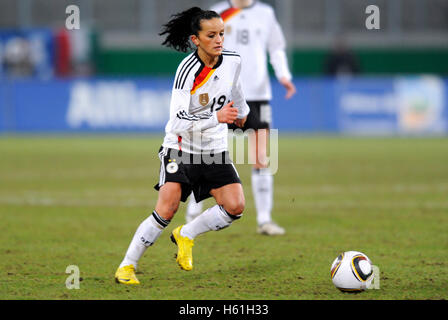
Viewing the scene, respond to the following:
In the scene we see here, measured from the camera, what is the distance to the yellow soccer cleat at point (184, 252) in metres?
5.59

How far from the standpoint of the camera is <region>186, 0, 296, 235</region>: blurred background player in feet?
26.4

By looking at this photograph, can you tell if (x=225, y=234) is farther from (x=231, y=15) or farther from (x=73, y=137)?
(x=73, y=137)

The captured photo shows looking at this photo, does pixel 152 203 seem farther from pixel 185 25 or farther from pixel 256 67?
pixel 185 25

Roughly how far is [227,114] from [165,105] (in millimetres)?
→ 14692

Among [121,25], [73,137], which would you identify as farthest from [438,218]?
[121,25]

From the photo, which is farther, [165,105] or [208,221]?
[165,105]

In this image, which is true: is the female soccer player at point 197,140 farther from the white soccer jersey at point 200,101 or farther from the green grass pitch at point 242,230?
the green grass pitch at point 242,230

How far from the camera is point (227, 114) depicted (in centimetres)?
533

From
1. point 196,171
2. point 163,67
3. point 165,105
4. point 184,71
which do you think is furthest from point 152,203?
point 163,67

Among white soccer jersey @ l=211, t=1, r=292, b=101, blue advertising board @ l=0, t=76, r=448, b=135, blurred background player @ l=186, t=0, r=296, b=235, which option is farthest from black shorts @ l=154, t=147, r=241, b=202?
blue advertising board @ l=0, t=76, r=448, b=135

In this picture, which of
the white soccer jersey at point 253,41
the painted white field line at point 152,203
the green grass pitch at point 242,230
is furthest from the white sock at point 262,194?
the painted white field line at point 152,203

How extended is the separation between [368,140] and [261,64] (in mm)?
11364

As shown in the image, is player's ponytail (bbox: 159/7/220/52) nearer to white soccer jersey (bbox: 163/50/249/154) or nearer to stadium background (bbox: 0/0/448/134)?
white soccer jersey (bbox: 163/50/249/154)

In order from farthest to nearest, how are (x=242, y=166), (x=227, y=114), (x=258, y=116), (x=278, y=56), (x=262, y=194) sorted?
(x=242, y=166), (x=278, y=56), (x=258, y=116), (x=262, y=194), (x=227, y=114)
